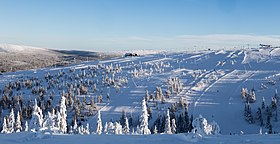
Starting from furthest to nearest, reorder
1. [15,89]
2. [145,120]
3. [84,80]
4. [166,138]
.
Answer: [84,80], [15,89], [145,120], [166,138]

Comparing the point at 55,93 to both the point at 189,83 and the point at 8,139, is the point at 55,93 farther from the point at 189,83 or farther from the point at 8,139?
the point at 8,139

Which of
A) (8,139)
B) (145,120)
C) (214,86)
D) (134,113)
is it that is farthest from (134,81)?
(8,139)

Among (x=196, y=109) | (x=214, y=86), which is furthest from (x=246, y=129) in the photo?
(x=214, y=86)

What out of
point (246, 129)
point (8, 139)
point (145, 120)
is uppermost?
point (8, 139)

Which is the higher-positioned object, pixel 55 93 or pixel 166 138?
pixel 166 138

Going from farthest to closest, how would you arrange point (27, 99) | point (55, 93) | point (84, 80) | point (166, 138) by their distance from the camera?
point (84, 80) → point (55, 93) → point (27, 99) → point (166, 138)

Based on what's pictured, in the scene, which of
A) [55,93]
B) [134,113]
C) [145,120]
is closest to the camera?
[145,120]

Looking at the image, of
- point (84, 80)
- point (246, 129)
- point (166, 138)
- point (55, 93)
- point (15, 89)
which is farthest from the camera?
point (84, 80)

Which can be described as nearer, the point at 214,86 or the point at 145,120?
the point at 145,120

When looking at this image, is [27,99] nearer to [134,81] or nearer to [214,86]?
[134,81]
